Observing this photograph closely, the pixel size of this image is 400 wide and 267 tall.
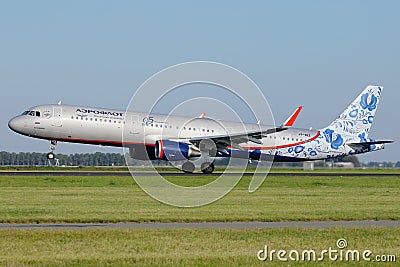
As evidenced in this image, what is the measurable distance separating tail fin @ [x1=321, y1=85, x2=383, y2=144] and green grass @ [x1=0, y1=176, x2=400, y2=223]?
2040cm

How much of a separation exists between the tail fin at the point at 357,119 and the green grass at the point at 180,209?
66.9 feet

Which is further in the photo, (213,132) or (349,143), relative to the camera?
(349,143)

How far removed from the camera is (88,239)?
18.5 m

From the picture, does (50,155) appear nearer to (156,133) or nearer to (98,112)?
(98,112)

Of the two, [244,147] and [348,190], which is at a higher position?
[244,147]

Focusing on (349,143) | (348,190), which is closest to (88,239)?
(348,190)

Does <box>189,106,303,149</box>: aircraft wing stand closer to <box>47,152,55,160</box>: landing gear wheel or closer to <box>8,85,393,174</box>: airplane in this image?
<box>8,85,393,174</box>: airplane

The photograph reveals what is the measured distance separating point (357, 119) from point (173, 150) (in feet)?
73.6

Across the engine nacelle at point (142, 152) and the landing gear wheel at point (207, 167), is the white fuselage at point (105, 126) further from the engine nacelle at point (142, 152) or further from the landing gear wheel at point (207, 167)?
the landing gear wheel at point (207, 167)

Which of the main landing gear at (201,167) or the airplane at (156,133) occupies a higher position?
the airplane at (156,133)

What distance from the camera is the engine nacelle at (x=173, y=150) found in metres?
50.8

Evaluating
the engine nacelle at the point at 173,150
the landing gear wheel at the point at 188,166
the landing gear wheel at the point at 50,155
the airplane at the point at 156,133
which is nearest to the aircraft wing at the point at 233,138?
the airplane at the point at 156,133

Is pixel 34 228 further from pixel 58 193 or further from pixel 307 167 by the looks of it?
pixel 307 167

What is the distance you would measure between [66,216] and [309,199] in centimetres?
1266
